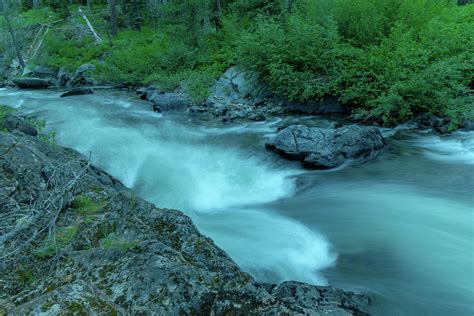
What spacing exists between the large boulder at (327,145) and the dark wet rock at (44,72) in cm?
2167

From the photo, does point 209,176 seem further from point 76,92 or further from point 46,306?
point 76,92

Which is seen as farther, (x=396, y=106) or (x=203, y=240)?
(x=396, y=106)

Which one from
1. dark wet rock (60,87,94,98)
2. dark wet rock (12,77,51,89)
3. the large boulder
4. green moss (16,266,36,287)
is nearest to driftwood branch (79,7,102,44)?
dark wet rock (12,77,51,89)

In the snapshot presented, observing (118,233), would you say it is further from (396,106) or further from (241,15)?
(241,15)

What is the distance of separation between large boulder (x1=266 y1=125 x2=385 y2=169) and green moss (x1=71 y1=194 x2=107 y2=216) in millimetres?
5969

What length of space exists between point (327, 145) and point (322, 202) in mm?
2211

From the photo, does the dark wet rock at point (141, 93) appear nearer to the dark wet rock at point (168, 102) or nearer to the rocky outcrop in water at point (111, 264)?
the dark wet rock at point (168, 102)

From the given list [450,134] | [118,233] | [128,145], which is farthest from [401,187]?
[128,145]

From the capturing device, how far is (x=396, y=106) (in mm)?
10961

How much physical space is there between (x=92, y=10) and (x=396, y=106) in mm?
34294

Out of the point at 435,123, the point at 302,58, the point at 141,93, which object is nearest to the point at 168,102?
the point at 141,93

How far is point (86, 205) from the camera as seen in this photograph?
4.27 m

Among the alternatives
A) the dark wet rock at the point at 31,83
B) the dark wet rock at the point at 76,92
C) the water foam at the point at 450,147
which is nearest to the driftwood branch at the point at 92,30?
the dark wet rock at the point at 31,83

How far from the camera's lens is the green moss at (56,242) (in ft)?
10.7
